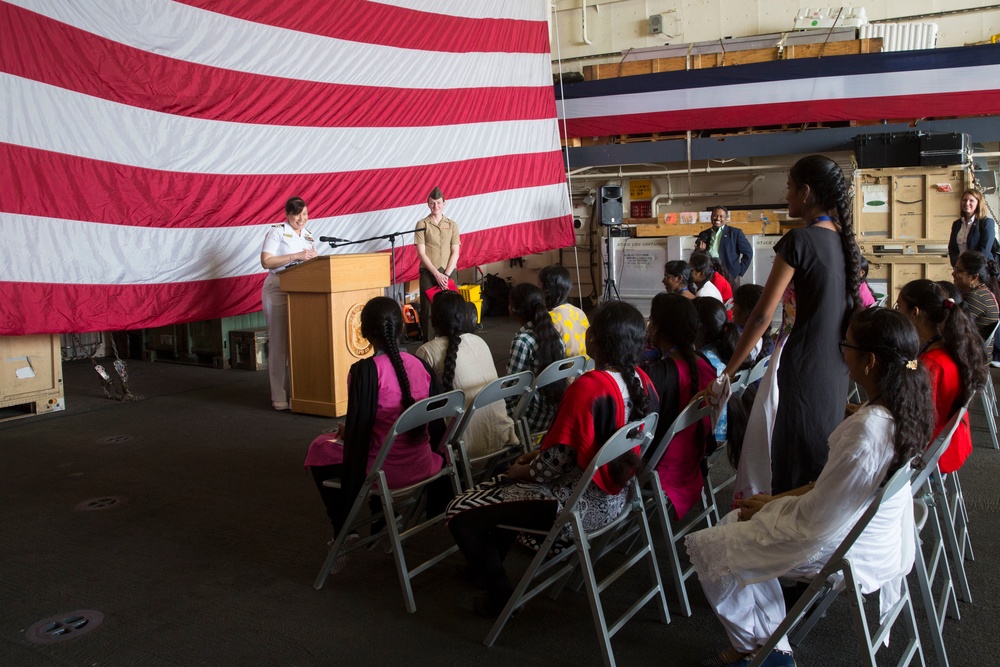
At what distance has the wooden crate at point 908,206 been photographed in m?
7.75

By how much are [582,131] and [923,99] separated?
3832mm

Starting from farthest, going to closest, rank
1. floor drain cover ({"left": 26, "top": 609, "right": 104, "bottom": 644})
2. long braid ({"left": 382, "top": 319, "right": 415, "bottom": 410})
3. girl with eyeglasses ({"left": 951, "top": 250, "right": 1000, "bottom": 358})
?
girl with eyeglasses ({"left": 951, "top": 250, "right": 1000, "bottom": 358}) < long braid ({"left": 382, "top": 319, "right": 415, "bottom": 410}) < floor drain cover ({"left": 26, "top": 609, "right": 104, "bottom": 644})

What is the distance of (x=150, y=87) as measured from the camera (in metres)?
4.85

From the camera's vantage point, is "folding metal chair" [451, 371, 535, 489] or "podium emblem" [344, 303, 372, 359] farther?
"podium emblem" [344, 303, 372, 359]

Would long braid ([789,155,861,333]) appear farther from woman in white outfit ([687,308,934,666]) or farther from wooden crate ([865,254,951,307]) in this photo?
wooden crate ([865,254,951,307])

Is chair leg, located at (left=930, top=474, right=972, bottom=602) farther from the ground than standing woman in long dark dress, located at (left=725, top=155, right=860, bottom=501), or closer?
closer

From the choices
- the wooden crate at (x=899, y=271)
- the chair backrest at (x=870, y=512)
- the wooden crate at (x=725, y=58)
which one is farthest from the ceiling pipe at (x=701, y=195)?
the chair backrest at (x=870, y=512)

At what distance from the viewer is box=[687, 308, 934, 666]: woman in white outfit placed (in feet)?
5.60

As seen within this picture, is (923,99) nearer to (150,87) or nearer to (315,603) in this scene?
(150,87)

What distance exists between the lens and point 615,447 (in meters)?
2.01

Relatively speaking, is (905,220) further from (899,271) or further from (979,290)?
(979,290)

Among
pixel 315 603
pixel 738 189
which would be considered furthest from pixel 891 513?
pixel 738 189

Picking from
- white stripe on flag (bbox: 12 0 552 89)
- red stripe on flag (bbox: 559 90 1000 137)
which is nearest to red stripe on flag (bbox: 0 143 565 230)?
white stripe on flag (bbox: 12 0 552 89)

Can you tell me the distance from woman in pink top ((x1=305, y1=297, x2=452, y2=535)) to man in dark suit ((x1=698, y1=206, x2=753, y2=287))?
4.65m
